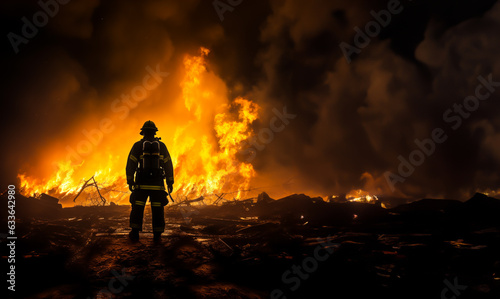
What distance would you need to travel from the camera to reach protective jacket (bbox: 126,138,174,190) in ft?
16.1

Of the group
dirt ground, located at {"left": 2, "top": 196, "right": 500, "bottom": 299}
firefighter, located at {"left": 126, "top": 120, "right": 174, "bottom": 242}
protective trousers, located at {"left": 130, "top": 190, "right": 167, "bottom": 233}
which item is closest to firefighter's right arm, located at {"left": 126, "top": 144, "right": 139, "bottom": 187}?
firefighter, located at {"left": 126, "top": 120, "right": 174, "bottom": 242}

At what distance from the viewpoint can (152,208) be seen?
4.73 meters

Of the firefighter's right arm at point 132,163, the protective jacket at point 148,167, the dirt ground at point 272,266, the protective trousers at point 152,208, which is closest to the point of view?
the dirt ground at point 272,266

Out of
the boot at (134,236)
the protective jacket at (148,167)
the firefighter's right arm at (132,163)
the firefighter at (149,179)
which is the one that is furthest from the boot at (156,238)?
the firefighter's right arm at (132,163)

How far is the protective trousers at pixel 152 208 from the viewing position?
455cm

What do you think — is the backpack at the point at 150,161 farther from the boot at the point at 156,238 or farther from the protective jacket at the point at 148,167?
the boot at the point at 156,238

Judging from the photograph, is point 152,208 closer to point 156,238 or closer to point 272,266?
point 156,238

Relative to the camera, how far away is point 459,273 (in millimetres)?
2766

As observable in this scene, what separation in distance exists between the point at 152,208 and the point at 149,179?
0.64 metres

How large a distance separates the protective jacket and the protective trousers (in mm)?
131

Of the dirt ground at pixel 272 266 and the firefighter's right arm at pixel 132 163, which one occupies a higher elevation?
the firefighter's right arm at pixel 132 163

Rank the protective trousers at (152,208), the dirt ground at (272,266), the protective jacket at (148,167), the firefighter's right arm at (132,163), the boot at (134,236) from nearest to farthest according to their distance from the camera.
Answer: the dirt ground at (272,266) → the boot at (134,236) → the protective trousers at (152,208) → the protective jacket at (148,167) → the firefighter's right arm at (132,163)

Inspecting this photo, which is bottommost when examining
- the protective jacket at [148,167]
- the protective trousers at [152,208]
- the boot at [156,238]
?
the boot at [156,238]

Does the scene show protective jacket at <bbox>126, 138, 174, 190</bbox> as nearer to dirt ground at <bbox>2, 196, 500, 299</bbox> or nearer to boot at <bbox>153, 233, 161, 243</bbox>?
boot at <bbox>153, 233, 161, 243</bbox>
